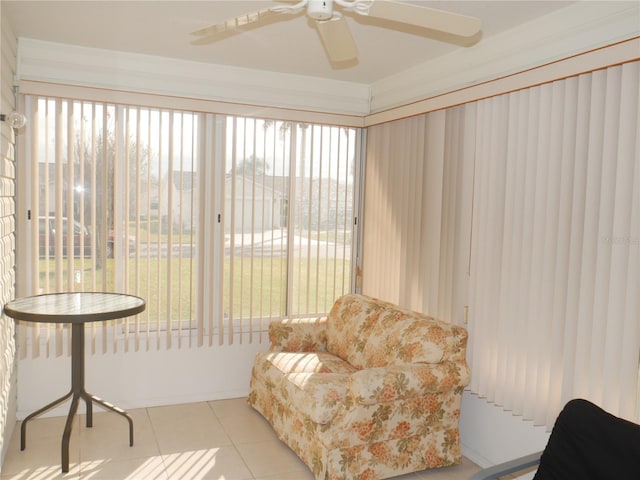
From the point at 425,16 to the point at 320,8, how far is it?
376mm

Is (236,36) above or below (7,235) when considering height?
above

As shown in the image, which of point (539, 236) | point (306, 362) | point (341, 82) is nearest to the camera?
point (539, 236)

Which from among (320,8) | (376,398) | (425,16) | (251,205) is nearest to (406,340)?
(376,398)

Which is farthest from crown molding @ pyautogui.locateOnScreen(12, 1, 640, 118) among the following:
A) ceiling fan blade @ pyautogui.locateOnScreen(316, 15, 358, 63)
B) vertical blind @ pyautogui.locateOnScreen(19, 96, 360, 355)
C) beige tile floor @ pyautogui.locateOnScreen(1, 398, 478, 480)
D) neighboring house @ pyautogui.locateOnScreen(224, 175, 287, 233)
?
beige tile floor @ pyautogui.locateOnScreen(1, 398, 478, 480)

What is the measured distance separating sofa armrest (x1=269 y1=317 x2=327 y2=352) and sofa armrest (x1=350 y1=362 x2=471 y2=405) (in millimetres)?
1105

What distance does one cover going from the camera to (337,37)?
2162mm

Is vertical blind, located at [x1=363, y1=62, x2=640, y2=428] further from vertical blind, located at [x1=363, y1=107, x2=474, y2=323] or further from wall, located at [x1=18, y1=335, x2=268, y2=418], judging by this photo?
wall, located at [x1=18, y1=335, x2=268, y2=418]

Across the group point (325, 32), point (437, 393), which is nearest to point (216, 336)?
point (437, 393)

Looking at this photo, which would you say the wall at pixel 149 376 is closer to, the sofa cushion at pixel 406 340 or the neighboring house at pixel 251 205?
the neighboring house at pixel 251 205

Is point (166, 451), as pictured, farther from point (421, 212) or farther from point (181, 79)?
point (181, 79)

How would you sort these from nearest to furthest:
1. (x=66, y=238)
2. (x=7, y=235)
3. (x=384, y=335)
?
1. (x=7, y=235)
2. (x=384, y=335)
3. (x=66, y=238)

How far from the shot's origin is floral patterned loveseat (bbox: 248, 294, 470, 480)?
9.71ft

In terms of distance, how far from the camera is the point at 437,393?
3.19 metres

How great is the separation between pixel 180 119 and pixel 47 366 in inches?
80.2
